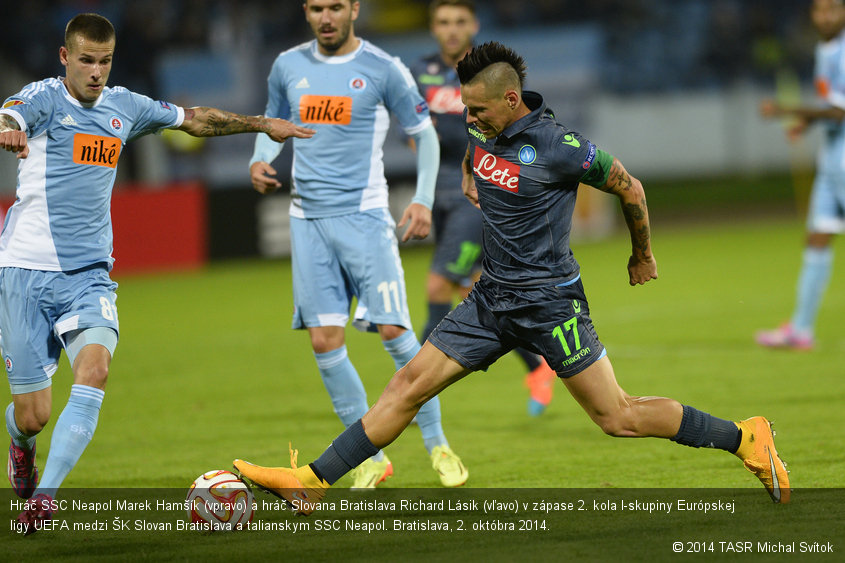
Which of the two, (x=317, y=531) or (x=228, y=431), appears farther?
(x=228, y=431)

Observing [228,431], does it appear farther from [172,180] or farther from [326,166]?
[172,180]

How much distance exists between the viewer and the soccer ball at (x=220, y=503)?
5.27 meters

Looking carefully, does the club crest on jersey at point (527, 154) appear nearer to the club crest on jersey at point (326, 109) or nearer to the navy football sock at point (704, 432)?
the navy football sock at point (704, 432)

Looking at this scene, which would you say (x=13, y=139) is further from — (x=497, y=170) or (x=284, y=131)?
(x=497, y=170)

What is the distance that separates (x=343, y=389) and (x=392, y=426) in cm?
117

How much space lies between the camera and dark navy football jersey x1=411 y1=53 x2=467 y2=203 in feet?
26.8

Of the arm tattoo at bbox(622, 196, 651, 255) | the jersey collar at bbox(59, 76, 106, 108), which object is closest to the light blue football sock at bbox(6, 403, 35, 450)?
the jersey collar at bbox(59, 76, 106, 108)

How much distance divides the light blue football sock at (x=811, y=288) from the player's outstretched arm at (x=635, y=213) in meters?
5.26

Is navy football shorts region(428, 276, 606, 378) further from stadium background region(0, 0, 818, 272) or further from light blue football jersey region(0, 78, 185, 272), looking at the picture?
stadium background region(0, 0, 818, 272)

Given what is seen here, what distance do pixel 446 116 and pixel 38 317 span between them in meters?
3.56

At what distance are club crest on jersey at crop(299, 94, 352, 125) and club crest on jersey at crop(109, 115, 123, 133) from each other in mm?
1140

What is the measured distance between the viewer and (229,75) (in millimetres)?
21812

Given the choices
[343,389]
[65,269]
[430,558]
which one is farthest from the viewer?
[343,389]

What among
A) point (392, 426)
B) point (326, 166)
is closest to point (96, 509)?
point (392, 426)
